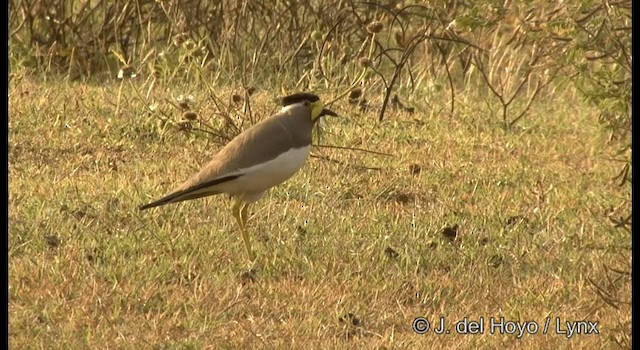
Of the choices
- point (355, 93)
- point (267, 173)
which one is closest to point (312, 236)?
point (267, 173)

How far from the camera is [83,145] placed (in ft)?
31.4

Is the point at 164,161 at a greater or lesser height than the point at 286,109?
lesser

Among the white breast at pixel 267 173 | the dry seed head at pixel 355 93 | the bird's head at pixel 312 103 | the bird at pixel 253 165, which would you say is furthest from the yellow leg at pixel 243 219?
the dry seed head at pixel 355 93

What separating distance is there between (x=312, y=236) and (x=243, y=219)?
42cm

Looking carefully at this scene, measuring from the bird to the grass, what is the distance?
0.98 feet

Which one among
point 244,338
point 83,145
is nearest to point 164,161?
point 83,145

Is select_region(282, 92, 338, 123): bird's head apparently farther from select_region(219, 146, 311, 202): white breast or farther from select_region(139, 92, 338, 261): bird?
select_region(219, 146, 311, 202): white breast

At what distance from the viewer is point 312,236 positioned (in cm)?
789

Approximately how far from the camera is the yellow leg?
7.44m

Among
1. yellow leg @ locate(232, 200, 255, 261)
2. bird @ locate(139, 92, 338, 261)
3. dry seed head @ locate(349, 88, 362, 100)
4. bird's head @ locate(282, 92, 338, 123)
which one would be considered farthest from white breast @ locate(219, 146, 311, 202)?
dry seed head @ locate(349, 88, 362, 100)

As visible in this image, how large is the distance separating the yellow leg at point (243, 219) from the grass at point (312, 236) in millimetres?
80
